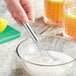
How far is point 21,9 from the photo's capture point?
91cm

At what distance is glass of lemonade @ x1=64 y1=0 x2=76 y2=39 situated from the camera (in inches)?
39.0

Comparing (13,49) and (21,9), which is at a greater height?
(21,9)

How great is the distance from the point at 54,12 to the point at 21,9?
0.73 feet

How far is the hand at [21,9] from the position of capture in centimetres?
90

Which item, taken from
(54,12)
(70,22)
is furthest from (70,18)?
(54,12)

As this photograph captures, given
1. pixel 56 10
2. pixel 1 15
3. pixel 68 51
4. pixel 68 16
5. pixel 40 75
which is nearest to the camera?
pixel 40 75

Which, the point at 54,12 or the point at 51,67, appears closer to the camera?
the point at 51,67

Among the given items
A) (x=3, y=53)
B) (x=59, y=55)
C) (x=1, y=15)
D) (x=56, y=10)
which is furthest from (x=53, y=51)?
(x=1, y=15)

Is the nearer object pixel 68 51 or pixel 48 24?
pixel 68 51

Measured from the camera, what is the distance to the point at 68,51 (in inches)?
34.3

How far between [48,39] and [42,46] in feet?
0.10

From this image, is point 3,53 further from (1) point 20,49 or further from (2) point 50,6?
(2) point 50,6

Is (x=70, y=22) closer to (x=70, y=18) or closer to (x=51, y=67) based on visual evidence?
(x=70, y=18)

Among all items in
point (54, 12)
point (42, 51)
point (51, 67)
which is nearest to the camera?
point (51, 67)
